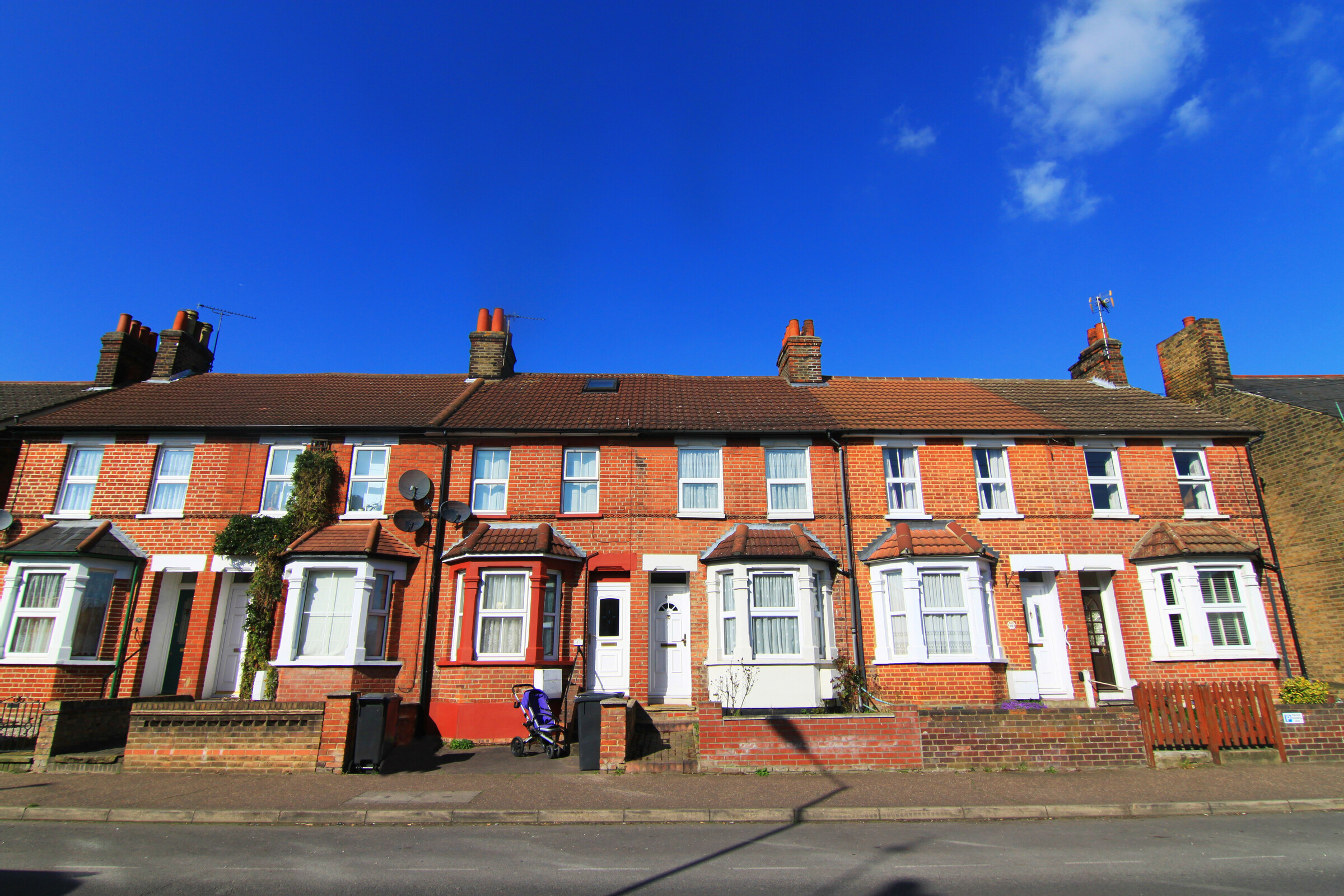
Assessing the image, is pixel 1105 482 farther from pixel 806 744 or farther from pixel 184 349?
pixel 184 349

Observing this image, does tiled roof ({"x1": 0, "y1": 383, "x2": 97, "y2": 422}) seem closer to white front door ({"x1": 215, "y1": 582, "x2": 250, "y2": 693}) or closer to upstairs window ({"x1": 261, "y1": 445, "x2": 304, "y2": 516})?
upstairs window ({"x1": 261, "y1": 445, "x2": 304, "y2": 516})

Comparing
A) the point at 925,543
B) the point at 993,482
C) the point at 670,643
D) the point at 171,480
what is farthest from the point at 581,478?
the point at 993,482

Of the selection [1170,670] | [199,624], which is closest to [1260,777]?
[1170,670]

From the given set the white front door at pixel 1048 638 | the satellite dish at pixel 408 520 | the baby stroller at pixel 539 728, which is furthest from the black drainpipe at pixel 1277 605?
the satellite dish at pixel 408 520

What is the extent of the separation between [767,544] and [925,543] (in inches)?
129

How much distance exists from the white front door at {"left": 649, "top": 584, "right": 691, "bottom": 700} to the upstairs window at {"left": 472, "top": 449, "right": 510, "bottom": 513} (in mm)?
3904

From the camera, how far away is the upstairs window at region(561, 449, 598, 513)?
1550 cm

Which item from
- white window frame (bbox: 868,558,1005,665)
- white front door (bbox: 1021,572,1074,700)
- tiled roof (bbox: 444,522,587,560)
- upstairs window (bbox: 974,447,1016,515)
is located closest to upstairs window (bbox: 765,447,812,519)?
white window frame (bbox: 868,558,1005,665)

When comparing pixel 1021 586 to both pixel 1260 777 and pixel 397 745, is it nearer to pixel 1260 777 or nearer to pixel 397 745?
pixel 1260 777

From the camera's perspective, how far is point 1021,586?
15.3 m

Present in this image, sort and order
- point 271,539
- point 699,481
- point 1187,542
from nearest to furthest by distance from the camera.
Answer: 1. point 271,539
2. point 1187,542
3. point 699,481

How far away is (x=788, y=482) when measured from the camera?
15750 mm

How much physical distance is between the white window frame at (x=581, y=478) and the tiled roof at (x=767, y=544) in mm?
2640

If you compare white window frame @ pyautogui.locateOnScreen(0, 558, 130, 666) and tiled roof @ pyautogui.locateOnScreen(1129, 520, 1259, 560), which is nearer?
white window frame @ pyautogui.locateOnScreen(0, 558, 130, 666)
